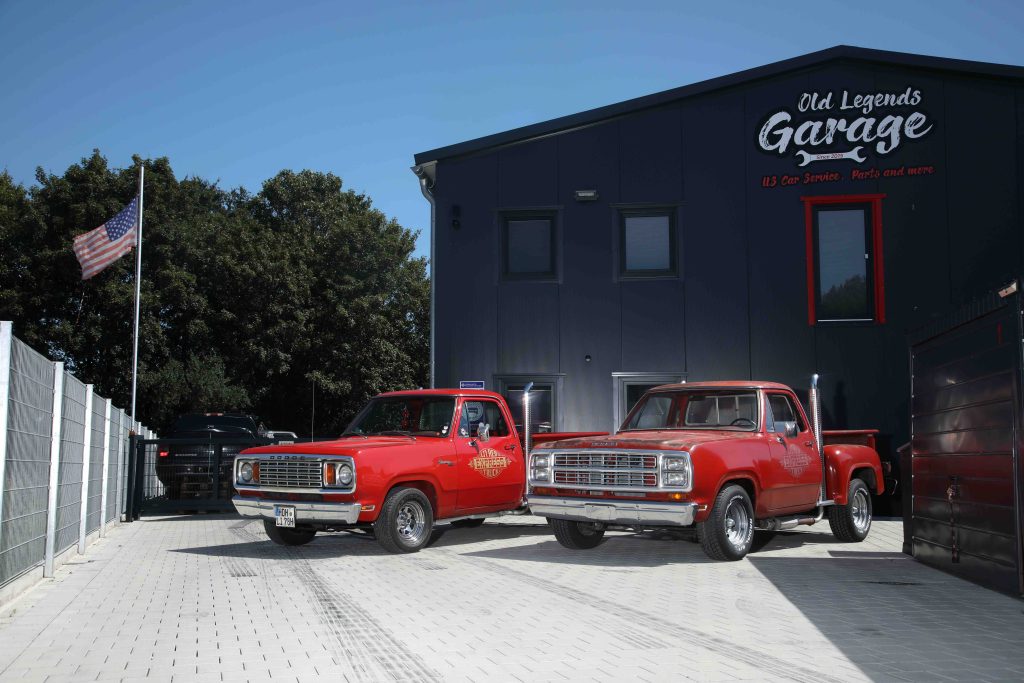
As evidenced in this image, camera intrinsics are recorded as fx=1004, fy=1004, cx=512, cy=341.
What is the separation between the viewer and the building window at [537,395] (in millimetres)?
18312

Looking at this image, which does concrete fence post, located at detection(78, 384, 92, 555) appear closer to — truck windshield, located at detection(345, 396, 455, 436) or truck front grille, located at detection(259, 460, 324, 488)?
truck front grille, located at detection(259, 460, 324, 488)

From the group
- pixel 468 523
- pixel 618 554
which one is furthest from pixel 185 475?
pixel 618 554

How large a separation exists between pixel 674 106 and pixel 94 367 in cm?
2855

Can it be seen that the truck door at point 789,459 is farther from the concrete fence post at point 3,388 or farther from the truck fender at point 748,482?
the concrete fence post at point 3,388

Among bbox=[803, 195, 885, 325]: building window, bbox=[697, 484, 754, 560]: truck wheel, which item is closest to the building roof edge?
bbox=[803, 195, 885, 325]: building window

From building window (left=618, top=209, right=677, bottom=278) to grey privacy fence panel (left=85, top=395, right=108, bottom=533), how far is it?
939cm

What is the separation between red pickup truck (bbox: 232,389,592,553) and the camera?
11266 mm

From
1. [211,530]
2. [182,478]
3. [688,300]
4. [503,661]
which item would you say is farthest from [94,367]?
[503,661]

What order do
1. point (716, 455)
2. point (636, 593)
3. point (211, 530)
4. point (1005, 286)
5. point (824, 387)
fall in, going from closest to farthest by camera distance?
point (1005, 286)
point (636, 593)
point (716, 455)
point (211, 530)
point (824, 387)

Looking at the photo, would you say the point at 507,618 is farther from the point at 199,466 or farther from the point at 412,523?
the point at 199,466

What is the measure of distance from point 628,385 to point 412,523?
722 cm

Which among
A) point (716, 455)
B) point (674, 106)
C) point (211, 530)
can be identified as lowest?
point (211, 530)

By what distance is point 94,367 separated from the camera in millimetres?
39062

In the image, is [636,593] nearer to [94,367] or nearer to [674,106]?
[674,106]
